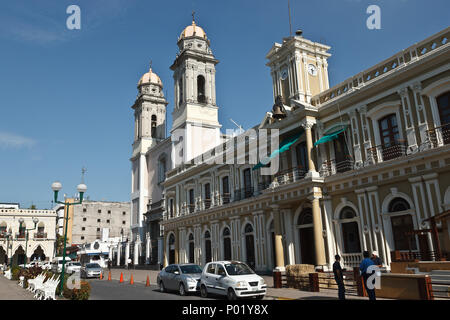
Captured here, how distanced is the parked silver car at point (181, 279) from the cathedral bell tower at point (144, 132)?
36583mm

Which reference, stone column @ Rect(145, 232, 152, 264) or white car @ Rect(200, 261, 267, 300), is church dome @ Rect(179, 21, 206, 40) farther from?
white car @ Rect(200, 261, 267, 300)

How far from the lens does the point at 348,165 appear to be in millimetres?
21297

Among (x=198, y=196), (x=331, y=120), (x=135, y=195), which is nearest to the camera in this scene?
(x=331, y=120)

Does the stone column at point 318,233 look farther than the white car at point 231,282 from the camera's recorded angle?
Yes

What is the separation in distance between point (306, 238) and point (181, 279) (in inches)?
364

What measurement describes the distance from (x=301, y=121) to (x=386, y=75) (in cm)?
555

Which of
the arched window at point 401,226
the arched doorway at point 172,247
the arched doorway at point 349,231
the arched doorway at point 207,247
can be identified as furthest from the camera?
the arched doorway at point 172,247

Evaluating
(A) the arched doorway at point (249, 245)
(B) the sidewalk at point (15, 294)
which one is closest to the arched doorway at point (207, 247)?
(A) the arched doorway at point (249, 245)

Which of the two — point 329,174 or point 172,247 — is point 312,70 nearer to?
point 329,174

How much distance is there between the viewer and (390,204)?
62.5ft

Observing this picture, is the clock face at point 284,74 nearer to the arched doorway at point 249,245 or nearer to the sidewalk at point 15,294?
the arched doorway at point 249,245

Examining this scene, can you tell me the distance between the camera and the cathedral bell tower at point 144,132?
56719 millimetres
